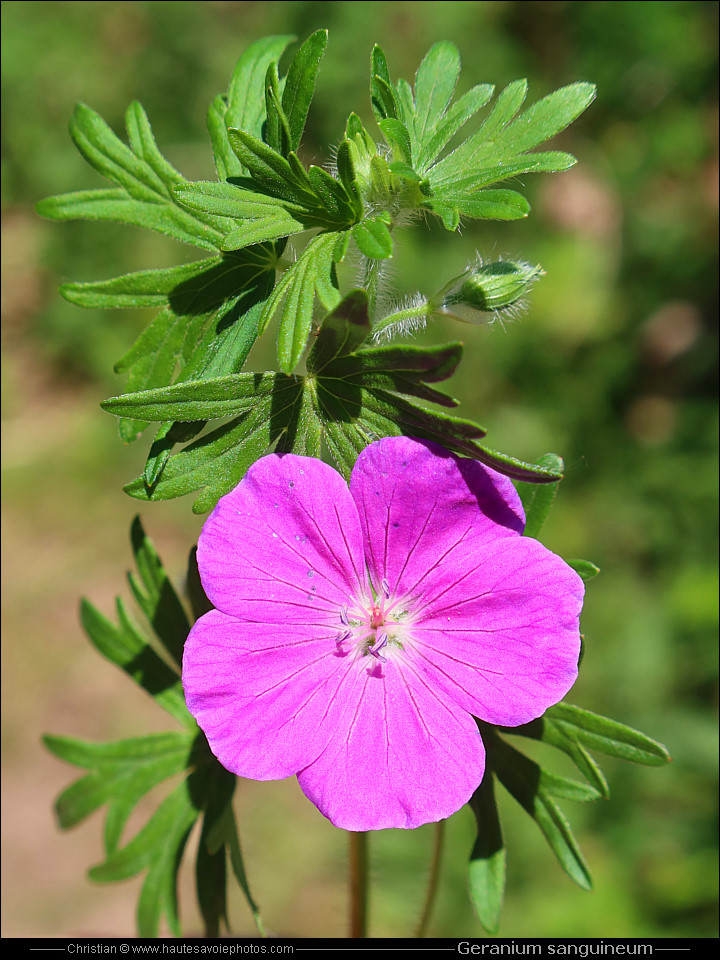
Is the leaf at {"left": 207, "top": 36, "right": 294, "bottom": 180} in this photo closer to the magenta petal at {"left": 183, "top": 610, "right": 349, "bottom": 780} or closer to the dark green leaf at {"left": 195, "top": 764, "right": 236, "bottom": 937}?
the magenta petal at {"left": 183, "top": 610, "right": 349, "bottom": 780}

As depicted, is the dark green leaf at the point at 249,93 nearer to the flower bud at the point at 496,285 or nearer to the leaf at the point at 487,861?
the flower bud at the point at 496,285

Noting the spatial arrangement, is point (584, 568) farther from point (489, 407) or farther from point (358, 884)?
point (489, 407)

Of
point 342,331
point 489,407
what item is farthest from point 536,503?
point 489,407

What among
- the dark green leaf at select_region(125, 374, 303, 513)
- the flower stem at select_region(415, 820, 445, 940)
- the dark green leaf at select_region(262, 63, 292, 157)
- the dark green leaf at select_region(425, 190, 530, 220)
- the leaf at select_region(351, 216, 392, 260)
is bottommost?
the flower stem at select_region(415, 820, 445, 940)

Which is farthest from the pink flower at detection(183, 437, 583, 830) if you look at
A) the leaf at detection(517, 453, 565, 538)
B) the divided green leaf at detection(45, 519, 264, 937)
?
the divided green leaf at detection(45, 519, 264, 937)

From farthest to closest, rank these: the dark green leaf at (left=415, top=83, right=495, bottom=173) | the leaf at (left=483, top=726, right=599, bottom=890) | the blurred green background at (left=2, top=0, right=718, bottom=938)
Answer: the blurred green background at (left=2, top=0, right=718, bottom=938)
the leaf at (left=483, top=726, right=599, bottom=890)
the dark green leaf at (left=415, top=83, right=495, bottom=173)

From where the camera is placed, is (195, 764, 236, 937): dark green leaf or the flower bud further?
(195, 764, 236, 937): dark green leaf

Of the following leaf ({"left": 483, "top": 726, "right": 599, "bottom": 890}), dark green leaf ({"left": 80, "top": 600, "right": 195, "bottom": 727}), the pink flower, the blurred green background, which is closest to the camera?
the pink flower
